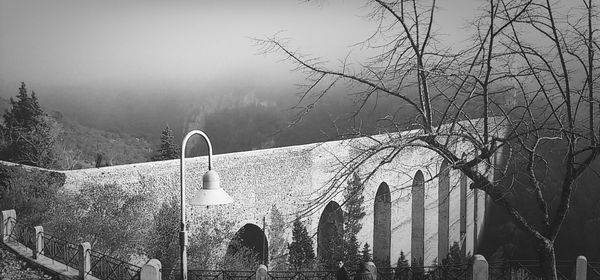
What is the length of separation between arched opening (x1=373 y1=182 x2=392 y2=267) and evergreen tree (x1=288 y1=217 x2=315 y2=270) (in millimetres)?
3054

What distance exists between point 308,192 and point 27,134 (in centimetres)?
508

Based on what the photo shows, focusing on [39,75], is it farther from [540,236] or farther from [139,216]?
[540,236]

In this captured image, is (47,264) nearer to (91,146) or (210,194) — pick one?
(210,194)

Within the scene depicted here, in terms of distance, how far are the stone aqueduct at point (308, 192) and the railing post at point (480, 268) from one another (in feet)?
1.91

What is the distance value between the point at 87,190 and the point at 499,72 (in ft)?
19.5

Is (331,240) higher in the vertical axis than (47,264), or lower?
lower

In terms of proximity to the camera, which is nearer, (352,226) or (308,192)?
(308,192)

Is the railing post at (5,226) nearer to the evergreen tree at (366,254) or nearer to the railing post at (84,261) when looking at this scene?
A: the railing post at (84,261)

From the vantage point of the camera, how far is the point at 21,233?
5770 mm

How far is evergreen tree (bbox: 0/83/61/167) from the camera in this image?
10.1 meters

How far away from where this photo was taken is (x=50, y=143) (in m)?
10.4

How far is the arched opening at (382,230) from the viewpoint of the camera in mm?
13438

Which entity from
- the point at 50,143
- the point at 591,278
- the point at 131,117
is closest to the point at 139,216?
the point at 50,143

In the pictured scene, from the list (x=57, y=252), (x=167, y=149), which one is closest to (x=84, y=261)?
(x=57, y=252)
